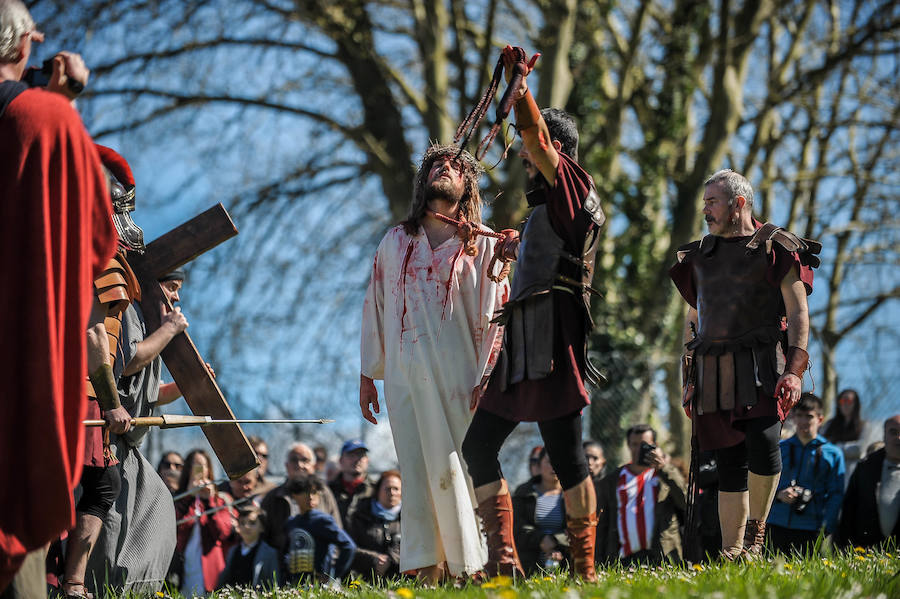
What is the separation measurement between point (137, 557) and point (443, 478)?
1685mm

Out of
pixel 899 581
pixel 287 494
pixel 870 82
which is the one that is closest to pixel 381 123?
pixel 287 494

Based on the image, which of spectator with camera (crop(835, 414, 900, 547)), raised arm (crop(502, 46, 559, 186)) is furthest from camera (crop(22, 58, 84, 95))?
spectator with camera (crop(835, 414, 900, 547))

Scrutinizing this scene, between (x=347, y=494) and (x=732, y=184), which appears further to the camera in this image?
(x=347, y=494)

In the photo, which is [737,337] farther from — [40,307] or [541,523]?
[40,307]

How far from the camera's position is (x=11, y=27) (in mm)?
3285

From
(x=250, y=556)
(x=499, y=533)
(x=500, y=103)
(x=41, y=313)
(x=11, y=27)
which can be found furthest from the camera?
(x=250, y=556)

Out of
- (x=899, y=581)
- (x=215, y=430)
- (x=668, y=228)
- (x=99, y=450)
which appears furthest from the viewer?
(x=668, y=228)

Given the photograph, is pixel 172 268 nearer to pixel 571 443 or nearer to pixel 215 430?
pixel 215 430

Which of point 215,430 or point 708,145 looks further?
point 708,145


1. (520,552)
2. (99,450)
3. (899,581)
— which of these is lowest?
(520,552)

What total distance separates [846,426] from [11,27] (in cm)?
783

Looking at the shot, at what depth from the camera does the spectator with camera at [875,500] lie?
303 inches

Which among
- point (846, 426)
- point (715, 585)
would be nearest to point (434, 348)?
point (715, 585)

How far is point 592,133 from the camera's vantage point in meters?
14.2
